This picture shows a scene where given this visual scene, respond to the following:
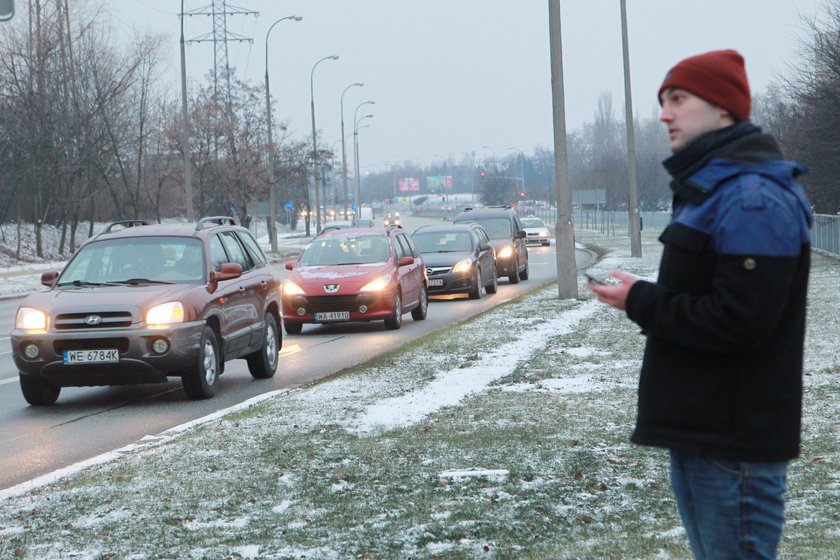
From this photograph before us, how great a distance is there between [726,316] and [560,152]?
810 inches

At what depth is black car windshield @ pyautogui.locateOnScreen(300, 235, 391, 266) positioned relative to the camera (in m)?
21.9

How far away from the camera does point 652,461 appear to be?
7.71m

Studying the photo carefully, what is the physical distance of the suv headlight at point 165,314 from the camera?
41.1 ft

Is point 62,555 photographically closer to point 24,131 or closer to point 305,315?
point 305,315

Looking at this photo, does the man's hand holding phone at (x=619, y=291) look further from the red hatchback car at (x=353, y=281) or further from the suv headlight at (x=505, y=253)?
the suv headlight at (x=505, y=253)

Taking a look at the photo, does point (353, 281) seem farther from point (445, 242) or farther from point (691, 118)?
point (691, 118)

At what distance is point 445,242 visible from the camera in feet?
94.6

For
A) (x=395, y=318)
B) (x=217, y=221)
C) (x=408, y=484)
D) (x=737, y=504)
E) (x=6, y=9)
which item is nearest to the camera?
(x=737, y=504)

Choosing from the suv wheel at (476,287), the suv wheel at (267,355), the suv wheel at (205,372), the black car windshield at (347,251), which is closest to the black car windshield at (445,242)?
the suv wheel at (476,287)

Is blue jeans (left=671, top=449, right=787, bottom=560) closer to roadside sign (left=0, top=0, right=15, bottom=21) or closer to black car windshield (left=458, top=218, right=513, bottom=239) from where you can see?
roadside sign (left=0, top=0, right=15, bottom=21)

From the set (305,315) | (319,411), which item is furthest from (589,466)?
(305,315)

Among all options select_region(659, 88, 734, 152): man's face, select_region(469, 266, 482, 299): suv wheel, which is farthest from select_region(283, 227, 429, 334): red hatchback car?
select_region(659, 88, 734, 152): man's face

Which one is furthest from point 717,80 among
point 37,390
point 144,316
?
point 37,390

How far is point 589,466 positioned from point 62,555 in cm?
307
